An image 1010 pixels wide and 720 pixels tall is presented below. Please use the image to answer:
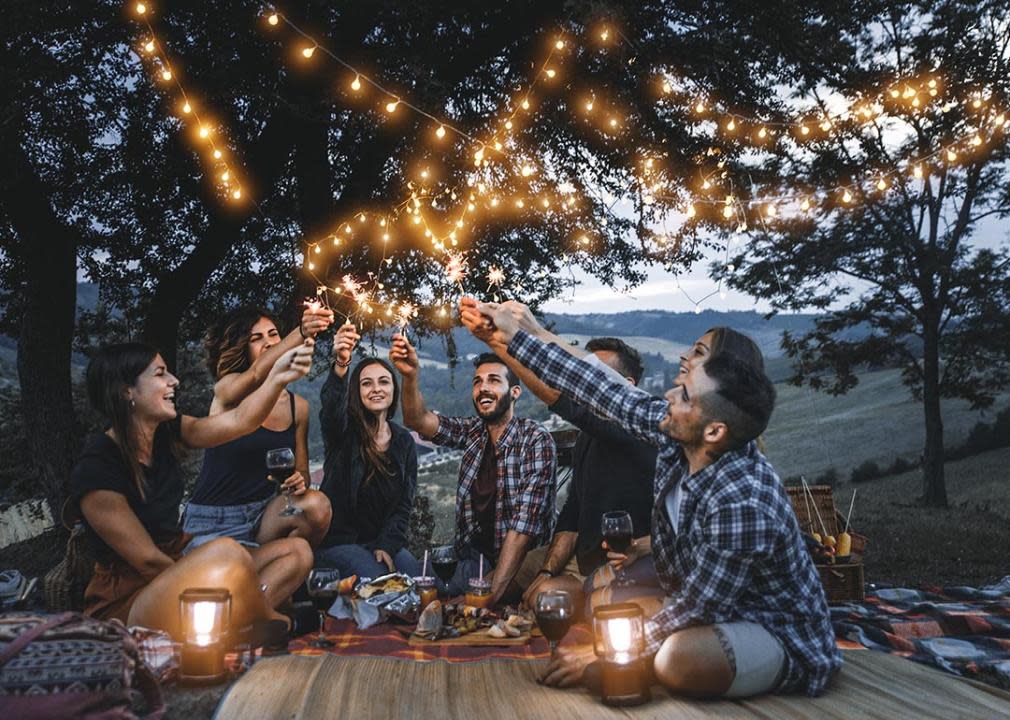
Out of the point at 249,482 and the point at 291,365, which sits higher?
the point at 291,365

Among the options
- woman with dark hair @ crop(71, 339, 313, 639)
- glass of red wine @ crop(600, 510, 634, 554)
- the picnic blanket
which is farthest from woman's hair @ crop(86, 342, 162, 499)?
glass of red wine @ crop(600, 510, 634, 554)

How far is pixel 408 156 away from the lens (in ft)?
22.9

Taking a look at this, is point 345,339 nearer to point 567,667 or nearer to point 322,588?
point 322,588

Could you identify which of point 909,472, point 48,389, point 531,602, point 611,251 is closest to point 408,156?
point 611,251

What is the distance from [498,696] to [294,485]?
5.84 feet

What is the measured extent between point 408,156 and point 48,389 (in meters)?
3.98

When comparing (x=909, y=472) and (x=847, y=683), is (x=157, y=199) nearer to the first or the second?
(x=847, y=683)

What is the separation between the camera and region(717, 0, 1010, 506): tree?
32.7 feet

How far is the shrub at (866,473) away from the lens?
50.8ft

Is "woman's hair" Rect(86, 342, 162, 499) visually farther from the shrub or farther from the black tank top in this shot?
the shrub

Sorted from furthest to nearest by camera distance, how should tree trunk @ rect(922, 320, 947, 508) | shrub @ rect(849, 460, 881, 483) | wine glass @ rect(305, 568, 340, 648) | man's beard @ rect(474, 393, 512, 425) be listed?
shrub @ rect(849, 460, 881, 483) → tree trunk @ rect(922, 320, 947, 508) → man's beard @ rect(474, 393, 512, 425) → wine glass @ rect(305, 568, 340, 648)

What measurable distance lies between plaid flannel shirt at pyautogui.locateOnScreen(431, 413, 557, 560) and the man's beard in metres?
0.09

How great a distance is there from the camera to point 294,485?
412 cm

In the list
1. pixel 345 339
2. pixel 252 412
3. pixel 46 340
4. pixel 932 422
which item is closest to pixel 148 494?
pixel 252 412
